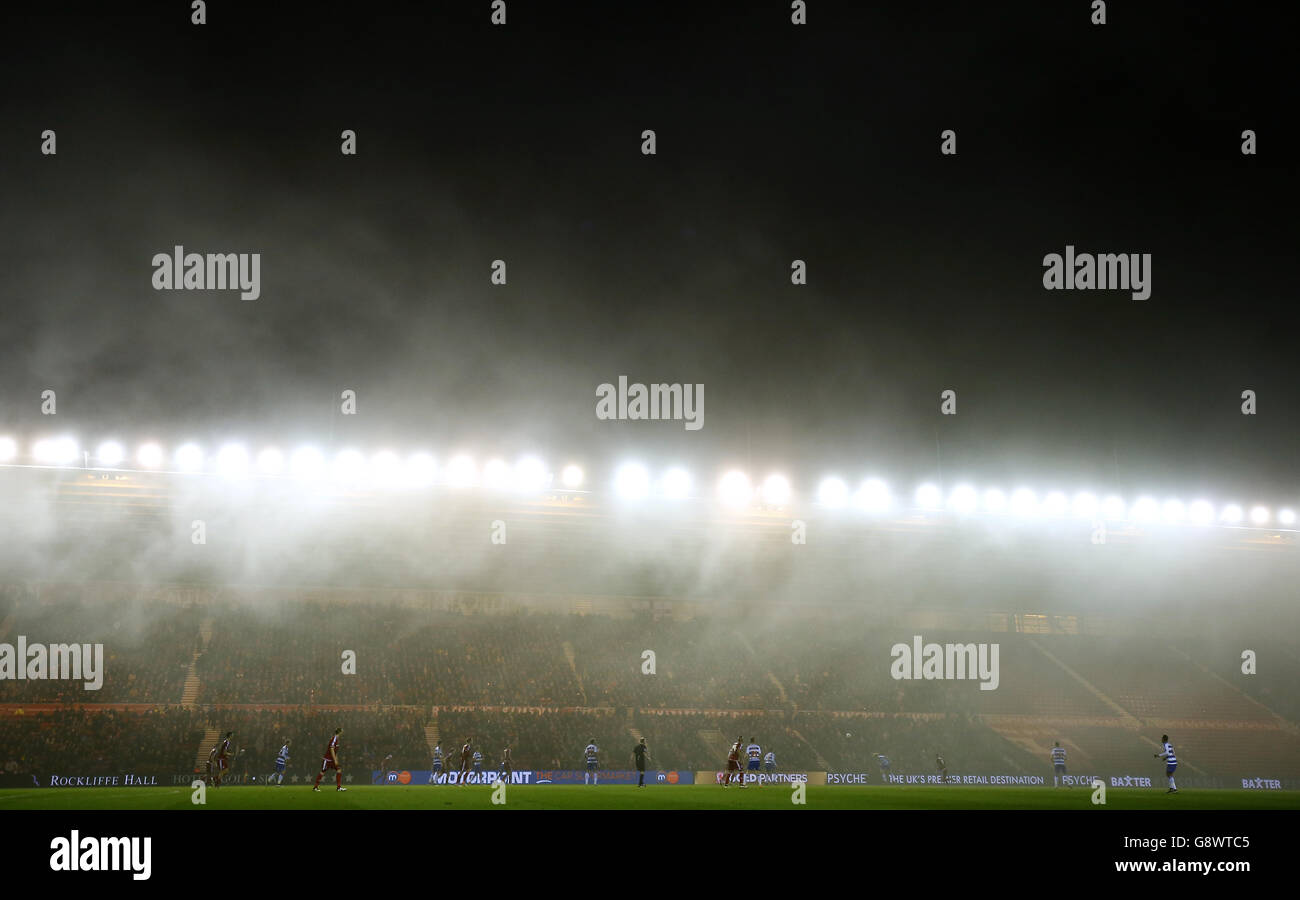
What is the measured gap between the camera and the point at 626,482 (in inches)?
1181

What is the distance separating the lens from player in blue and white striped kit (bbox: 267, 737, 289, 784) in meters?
24.1

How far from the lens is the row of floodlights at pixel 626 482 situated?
2703 centimetres

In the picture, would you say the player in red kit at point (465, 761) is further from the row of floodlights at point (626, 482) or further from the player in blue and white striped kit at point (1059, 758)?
the player in blue and white striped kit at point (1059, 758)

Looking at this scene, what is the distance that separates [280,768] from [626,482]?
1363cm

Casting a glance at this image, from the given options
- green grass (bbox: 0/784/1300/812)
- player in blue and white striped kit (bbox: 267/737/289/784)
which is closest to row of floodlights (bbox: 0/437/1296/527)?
player in blue and white striped kit (bbox: 267/737/289/784)

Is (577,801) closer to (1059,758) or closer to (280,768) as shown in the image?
(280,768)

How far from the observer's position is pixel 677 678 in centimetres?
3450

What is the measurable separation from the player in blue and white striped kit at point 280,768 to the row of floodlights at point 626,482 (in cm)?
873

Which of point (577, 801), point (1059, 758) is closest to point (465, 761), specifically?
point (577, 801)

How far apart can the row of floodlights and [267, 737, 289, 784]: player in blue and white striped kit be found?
8727mm

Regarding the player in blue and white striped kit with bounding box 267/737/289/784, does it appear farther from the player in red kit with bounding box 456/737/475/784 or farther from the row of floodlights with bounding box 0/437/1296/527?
the row of floodlights with bounding box 0/437/1296/527

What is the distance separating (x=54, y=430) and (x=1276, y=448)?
4096 centimetres

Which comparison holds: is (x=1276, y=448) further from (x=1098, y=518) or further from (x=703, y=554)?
(x=703, y=554)

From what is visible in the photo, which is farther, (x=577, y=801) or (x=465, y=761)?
(x=465, y=761)
